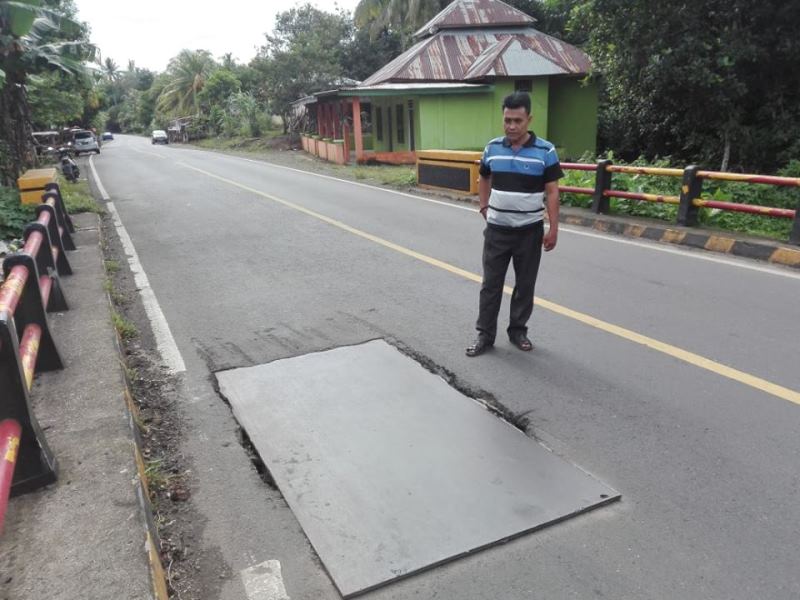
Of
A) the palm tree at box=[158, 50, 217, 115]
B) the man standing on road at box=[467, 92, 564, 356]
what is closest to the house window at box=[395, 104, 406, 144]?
the man standing on road at box=[467, 92, 564, 356]

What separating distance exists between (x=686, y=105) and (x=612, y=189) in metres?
7.24

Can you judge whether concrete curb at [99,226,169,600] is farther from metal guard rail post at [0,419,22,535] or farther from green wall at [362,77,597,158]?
green wall at [362,77,597,158]

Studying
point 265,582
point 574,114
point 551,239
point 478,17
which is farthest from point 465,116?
point 265,582

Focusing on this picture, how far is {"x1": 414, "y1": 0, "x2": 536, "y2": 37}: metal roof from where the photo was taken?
93.0 feet

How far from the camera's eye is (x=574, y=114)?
2611cm

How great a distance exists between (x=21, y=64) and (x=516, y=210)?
1033 cm

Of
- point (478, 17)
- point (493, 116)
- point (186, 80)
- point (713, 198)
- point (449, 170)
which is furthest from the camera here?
point (186, 80)

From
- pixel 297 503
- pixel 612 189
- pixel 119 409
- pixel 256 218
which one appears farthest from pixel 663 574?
pixel 256 218

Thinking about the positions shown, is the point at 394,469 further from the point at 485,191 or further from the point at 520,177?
the point at 485,191

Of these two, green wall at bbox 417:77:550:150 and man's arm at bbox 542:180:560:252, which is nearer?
man's arm at bbox 542:180:560:252

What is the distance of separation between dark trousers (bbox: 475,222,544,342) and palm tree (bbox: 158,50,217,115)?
211ft

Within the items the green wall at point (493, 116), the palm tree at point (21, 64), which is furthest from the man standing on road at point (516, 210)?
the green wall at point (493, 116)

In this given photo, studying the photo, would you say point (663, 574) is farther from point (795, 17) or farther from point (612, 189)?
point (795, 17)

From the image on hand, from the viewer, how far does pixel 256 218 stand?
1159 cm
